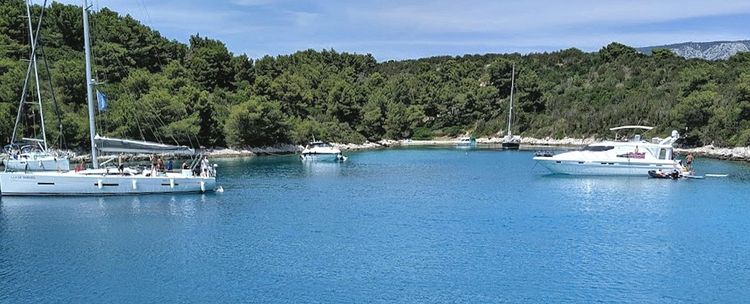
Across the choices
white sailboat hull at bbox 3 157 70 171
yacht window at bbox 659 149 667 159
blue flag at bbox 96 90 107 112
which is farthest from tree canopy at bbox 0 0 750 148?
yacht window at bbox 659 149 667 159

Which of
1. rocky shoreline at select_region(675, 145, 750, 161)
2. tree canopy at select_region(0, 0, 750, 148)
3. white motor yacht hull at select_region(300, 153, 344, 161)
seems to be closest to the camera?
tree canopy at select_region(0, 0, 750, 148)

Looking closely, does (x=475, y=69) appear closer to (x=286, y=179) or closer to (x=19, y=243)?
(x=286, y=179)

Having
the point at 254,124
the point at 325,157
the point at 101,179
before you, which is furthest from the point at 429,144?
the point at 101,179

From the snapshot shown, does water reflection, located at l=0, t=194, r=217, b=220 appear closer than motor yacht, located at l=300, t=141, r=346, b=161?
Yes

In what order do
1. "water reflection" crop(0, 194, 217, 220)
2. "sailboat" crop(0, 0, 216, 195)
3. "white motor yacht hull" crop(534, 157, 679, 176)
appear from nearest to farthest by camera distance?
"water reflection" crop(0, 194, 217, 220) → "sailboat" crop(0, 0, 216, 195) → "white motor yacht hull" crop(534, 157, 679, 176)

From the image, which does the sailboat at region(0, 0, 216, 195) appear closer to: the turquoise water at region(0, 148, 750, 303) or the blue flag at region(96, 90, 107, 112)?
the blue flag at region(96, 90, 107, 112)

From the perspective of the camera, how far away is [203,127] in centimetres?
8400

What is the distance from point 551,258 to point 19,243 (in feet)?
79.3

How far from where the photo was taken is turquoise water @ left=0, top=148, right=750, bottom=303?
23703mm

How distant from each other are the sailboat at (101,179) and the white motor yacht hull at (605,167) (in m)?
32.5

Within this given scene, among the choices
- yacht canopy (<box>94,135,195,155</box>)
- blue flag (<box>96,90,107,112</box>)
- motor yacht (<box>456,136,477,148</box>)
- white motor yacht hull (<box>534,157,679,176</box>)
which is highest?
blue flag (<box>96,90,107,112</box>)

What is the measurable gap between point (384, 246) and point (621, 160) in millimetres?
36516

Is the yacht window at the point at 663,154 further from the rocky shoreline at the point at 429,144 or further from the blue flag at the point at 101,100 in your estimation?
the blue flag at the point at 101,100

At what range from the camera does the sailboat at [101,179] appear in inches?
1663
